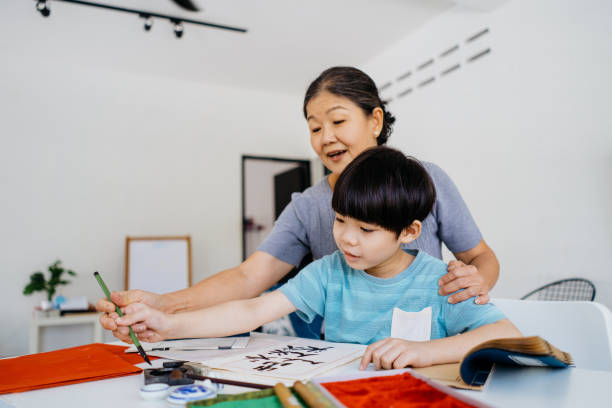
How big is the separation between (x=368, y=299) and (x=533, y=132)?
2.47m

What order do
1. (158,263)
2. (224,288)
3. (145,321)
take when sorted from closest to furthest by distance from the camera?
(145,321) → (224,288) → (158,263)

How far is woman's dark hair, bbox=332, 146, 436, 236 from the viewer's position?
Result: 994mm

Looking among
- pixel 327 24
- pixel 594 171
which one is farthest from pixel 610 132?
pixel 327 24

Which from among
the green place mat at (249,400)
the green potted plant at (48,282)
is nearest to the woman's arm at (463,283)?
the green place mat at (249,400)

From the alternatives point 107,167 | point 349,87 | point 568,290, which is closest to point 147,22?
point 107,167

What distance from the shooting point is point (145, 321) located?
89 centimetres

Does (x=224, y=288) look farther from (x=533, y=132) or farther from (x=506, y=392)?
(x=533, y=132)

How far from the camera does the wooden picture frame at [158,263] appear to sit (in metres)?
4.39

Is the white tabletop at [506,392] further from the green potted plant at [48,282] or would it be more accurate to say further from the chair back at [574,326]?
the green potted plant at [48,282]

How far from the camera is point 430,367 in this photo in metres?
A: 0.77

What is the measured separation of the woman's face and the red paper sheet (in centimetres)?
87

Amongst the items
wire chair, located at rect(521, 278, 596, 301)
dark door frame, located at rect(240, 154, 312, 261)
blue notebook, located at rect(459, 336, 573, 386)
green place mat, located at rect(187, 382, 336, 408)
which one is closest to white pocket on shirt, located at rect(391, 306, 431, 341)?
blue notebook, located at rect(459, 336, 573, 386)

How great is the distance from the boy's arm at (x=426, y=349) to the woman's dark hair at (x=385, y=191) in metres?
0.30

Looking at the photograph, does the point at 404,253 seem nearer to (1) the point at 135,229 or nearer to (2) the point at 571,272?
(2) the point at 571,272
